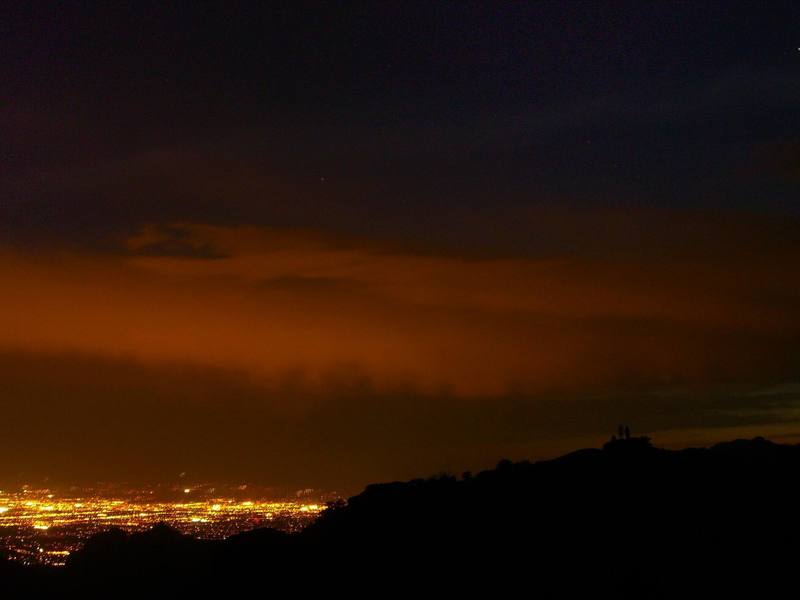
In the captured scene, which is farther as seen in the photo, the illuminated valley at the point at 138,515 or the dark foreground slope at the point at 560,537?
the illuminated valley at the point at 138,515

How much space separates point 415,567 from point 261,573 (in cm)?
938

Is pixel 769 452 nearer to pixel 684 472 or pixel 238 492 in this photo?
pixel 684 472

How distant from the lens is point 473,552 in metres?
42.6

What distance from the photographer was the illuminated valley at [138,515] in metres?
105

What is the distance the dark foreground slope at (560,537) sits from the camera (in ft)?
121

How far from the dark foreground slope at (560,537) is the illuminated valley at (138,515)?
33.1 meters

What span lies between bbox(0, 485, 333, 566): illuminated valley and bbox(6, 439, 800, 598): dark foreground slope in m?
33.1

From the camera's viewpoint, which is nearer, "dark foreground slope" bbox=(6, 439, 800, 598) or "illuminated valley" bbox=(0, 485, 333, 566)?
"dark foreground slope" bbox=(6, 439, 800, 598)

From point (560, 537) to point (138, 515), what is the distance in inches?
4670

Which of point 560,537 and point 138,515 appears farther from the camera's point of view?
point 138,515

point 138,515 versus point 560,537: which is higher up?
point 560,537

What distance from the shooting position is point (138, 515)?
150 meters

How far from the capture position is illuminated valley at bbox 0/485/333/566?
105325 millimetres

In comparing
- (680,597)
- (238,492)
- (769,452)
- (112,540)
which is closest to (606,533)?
(680,597)
